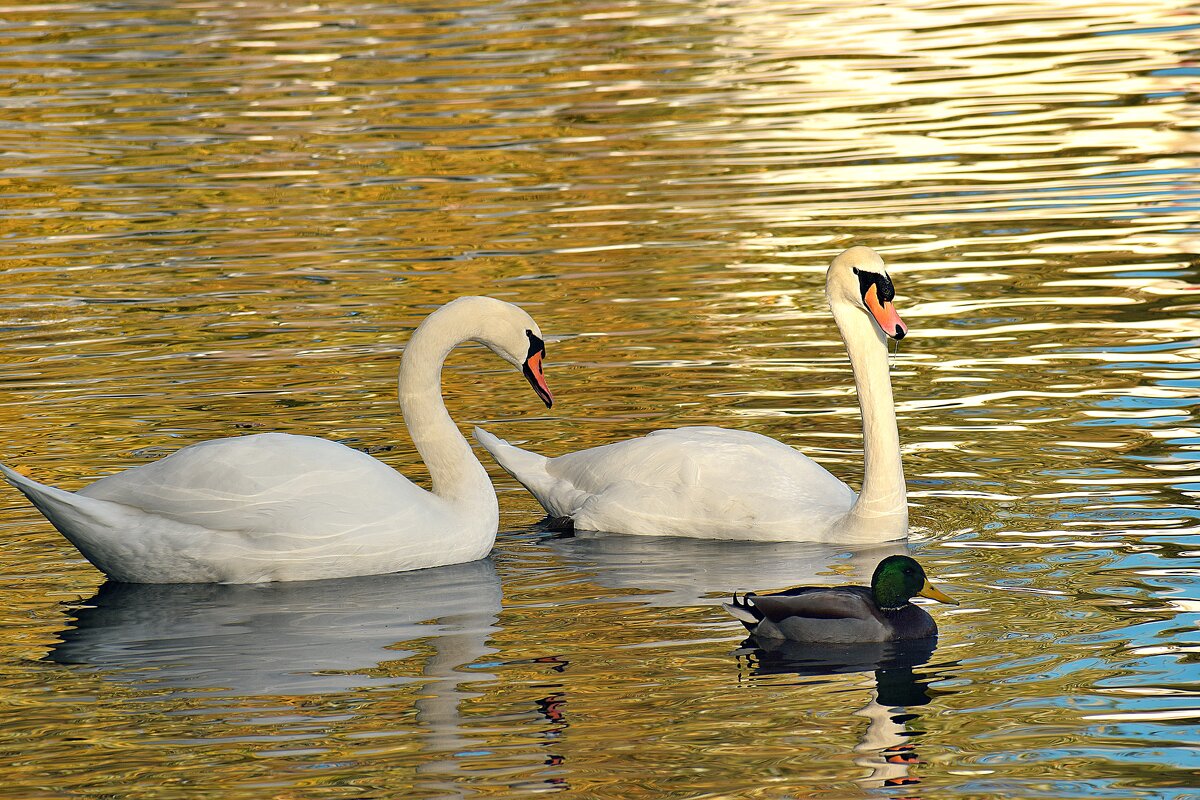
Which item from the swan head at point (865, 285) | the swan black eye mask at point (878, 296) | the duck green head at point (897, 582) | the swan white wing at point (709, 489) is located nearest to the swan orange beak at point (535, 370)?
the swan white wing at point (709, 489)

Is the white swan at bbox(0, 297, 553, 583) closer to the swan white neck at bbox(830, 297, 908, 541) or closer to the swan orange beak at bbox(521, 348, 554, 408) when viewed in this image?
the swan orange beak at bbox(521, 348, 554, 408)

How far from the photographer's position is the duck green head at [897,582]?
791cm

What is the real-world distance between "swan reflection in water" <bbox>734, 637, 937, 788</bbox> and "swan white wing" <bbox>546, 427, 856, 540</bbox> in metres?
1.59

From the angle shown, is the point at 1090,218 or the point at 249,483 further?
the point at 1090,218

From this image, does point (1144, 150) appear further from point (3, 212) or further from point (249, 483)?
point (249, 483)

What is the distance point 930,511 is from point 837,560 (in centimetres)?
80

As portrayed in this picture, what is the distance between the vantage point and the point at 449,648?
8.14 meters

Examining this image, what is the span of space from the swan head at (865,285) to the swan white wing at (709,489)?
0.77 metres

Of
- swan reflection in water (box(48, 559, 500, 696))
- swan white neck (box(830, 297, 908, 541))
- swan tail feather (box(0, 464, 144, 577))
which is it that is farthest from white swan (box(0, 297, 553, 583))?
swan white neck (box(830, 297, 908, 541))

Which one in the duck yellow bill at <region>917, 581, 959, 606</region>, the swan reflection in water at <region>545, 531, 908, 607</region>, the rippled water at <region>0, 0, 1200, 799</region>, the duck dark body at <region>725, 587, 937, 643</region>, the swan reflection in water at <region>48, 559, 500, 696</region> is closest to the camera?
the rippled water at <region>0, 0, 1200, 799</region>

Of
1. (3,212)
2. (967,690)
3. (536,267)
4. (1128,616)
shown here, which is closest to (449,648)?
(967,690)

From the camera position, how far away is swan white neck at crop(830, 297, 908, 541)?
9383 mm

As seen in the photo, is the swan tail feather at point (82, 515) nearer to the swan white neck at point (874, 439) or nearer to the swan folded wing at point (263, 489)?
the swan folded wing at point (263, 489)

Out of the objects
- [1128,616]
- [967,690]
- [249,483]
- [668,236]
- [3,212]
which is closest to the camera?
[967,690]
